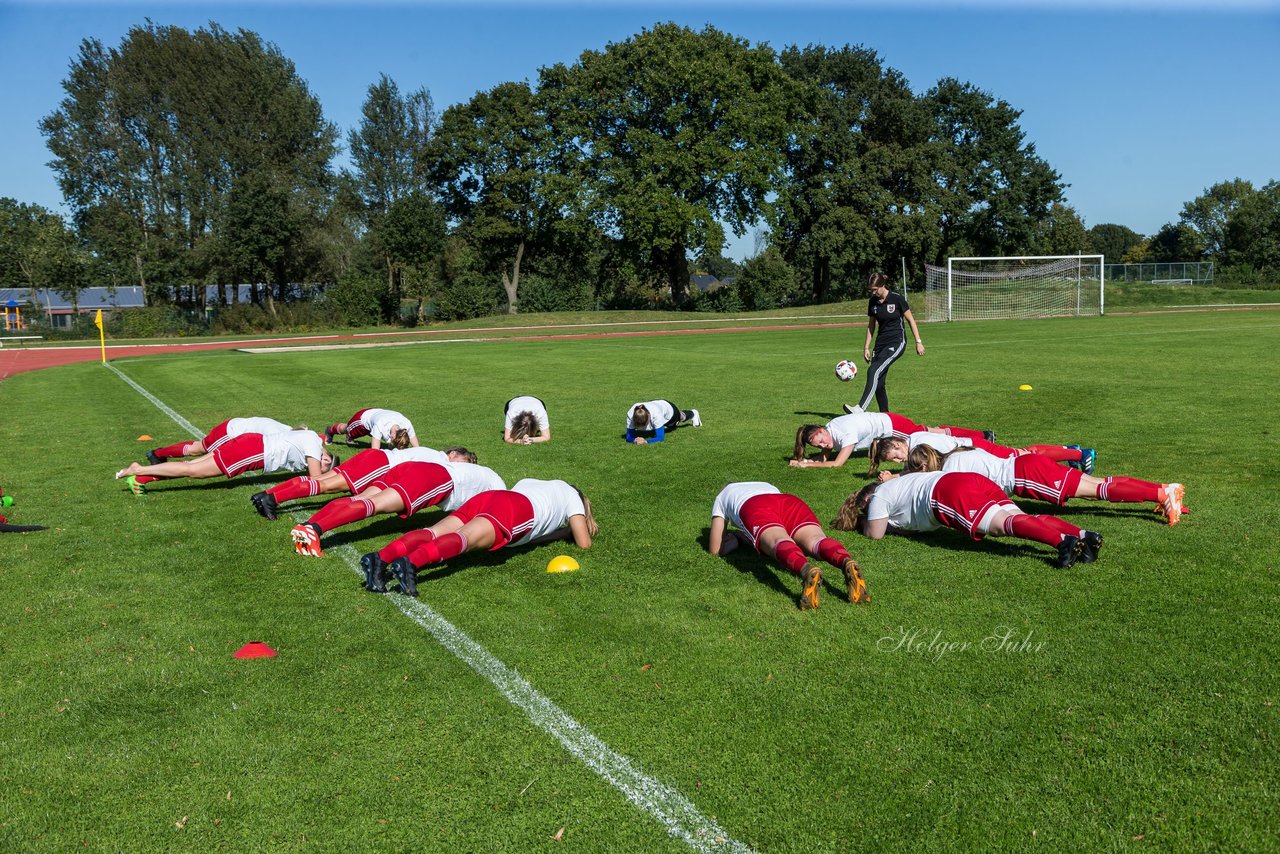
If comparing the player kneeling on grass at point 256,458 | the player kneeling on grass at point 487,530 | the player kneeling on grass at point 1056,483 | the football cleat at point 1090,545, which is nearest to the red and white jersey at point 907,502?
the player kneeling on grass at point 1056,483

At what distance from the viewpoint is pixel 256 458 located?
9.49m

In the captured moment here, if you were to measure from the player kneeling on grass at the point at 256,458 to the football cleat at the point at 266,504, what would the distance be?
1.24m

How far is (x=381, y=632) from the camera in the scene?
5699 millimetres

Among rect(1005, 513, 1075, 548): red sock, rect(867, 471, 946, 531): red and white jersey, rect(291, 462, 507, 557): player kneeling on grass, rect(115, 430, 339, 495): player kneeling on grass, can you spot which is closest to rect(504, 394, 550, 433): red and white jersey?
rect(115, 430, 339, 495): player kneeling on grass

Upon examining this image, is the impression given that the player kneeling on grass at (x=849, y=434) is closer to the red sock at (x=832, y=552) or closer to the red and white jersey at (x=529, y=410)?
the red and white jersey at (x=529, y=410)

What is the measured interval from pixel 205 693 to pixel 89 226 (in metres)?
70.3

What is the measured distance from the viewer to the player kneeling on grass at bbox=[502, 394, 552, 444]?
1253cm

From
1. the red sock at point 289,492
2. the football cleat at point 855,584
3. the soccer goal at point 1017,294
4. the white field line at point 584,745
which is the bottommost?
the white field line at point 584,745

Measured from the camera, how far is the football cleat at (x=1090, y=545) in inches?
249

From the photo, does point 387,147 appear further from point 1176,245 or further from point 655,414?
point 1176,245

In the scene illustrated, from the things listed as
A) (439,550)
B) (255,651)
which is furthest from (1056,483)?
(255,651)

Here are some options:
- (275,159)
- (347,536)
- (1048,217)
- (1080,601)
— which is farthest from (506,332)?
(1048,217)

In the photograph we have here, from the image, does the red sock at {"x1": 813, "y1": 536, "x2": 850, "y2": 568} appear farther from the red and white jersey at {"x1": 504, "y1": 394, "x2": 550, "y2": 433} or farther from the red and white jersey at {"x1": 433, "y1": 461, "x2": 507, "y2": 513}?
the red and white jersey at {"x1": 504, "y1": 394, "x2": 550, "y2": 433}

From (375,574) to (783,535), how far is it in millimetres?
2760
